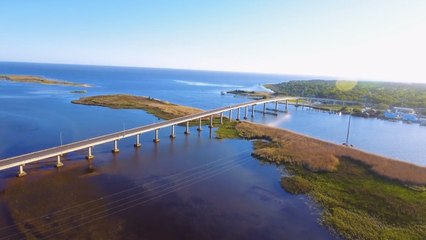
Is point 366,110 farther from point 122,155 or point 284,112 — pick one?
point 122,155

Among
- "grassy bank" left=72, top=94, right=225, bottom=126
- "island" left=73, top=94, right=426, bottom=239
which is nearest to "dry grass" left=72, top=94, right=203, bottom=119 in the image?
"grassy bank" left=72, top=94, right=225, bottom=126

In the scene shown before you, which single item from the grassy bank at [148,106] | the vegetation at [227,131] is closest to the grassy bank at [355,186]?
the vegetation at [227,131]

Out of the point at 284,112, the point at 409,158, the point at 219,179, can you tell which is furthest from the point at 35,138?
the point at 284,112

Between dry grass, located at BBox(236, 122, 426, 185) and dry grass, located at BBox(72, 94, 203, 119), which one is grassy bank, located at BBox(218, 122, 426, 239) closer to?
dry grass, located at BBox(236, 122, 426, 185)

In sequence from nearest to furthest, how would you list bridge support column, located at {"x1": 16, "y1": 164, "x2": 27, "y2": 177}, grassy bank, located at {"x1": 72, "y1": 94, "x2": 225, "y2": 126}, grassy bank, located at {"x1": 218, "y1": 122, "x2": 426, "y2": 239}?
1. grassy bank, located at {"x1": 218, "y1": 122, "x2": 426, "y2": 239}
2. bridge support column, located at {"x1": 16, "y1": 164, "x2": 27, "y2": 177}
3. grassy bank, located at {"x1": 72, "y1": 94, "x2": 225, "y2": 126}

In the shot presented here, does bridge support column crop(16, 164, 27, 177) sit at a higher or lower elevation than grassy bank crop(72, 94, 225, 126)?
lower

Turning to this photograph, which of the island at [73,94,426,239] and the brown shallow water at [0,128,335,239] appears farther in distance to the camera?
the island at [73,94,426,239]
